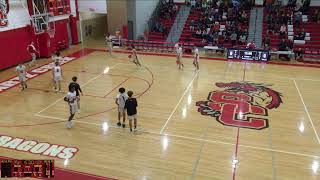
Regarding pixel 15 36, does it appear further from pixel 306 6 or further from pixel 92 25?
pixel 306 6

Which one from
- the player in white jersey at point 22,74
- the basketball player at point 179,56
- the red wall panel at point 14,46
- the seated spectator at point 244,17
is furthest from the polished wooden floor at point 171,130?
the seated spectator at point 244,17

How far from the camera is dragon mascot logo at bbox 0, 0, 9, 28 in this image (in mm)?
19484

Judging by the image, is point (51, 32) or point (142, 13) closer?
point (51, 32)

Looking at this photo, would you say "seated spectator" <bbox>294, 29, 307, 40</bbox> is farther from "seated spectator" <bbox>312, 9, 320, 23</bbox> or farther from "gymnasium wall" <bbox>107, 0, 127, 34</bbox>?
"gymnasium wall" <bbox>107, 0, 127, 34</bbox>

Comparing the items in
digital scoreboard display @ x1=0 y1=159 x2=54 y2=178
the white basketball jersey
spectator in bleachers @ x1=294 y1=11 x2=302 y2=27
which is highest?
spectator in bleachers @ x1=294 y1=11 x2=302 y2=27

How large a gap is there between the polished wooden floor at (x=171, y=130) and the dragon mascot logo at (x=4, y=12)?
3.45 m

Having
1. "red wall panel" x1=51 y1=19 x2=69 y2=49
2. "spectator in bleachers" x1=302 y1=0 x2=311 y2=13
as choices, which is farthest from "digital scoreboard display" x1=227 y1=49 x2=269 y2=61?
"red wall panel" x1=51 y1=19 x2=69 y2=49

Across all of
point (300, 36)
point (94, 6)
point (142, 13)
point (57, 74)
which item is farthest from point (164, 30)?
point (57, 74)

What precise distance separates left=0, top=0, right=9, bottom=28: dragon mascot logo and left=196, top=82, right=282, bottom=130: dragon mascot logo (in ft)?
43.1

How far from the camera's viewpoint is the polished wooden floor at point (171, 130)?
9.60 metres

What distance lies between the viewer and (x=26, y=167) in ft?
25.2

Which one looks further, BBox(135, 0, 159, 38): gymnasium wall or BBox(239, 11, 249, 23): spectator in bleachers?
BBox(135, 0, 159, 38): gymnasium wall

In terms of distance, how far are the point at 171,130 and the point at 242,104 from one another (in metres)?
4.09

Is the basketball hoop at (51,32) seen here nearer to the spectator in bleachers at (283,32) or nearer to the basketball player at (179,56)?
the basketball player at (179,56)
